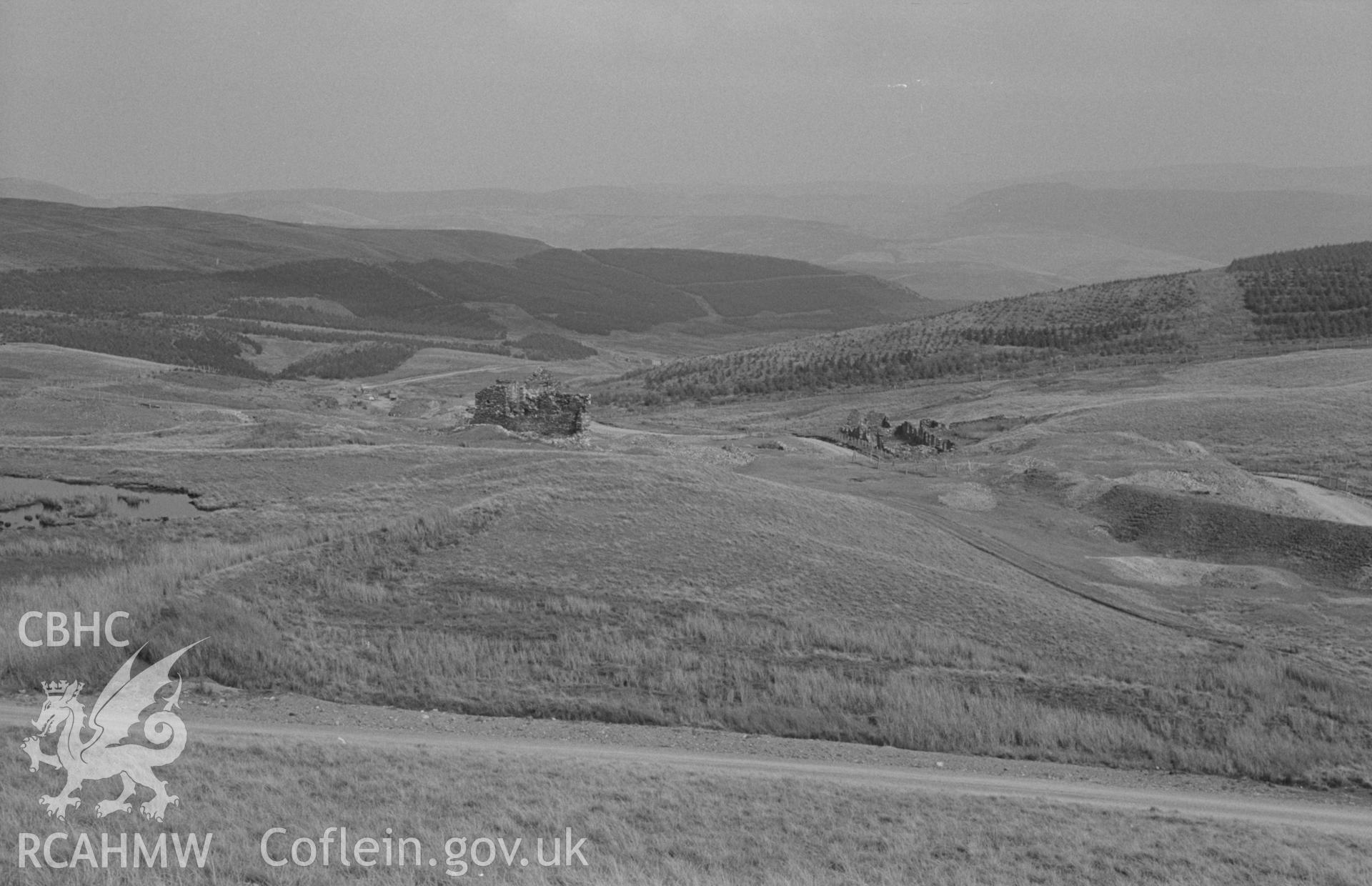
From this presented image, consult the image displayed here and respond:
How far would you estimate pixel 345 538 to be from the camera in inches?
1148

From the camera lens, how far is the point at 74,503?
109 ft

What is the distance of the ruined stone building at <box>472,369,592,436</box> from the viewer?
54.3m

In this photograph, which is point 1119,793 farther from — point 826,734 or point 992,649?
point 992,649

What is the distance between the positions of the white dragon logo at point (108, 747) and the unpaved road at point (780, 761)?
3.00 feet

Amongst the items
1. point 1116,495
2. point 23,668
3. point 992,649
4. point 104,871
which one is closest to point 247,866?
point 104,871

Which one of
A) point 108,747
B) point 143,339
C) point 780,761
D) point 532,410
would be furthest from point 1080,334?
point 108,747

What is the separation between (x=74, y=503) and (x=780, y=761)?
2523cm

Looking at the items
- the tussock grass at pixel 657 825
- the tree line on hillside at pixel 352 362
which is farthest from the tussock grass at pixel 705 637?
the tree line on hillside at pixel 352 362

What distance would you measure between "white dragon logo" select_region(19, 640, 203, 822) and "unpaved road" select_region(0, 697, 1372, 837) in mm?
913

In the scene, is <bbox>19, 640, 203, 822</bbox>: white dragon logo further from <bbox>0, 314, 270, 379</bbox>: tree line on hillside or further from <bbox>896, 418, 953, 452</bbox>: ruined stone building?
<bbox>0, 314, 270, 379</bbox>: tree line on hillside

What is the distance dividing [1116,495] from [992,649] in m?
19.5

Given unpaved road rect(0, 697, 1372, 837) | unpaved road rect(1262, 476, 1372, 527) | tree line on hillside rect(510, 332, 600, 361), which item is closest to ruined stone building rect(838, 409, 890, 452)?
unpaved road rect(1262, 476, 1372, 527)

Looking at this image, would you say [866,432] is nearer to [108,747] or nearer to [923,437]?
[923,437]

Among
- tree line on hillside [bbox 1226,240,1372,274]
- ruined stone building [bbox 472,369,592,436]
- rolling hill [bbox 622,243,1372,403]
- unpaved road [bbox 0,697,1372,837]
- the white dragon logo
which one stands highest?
tree line on hillside [bbox 1226,240,1372,274]
